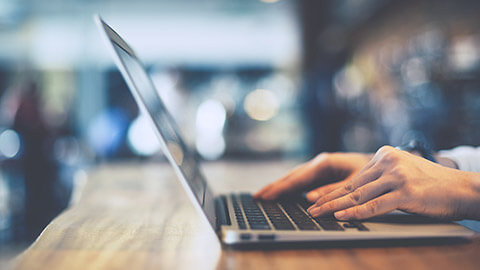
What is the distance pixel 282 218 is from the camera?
0.60m

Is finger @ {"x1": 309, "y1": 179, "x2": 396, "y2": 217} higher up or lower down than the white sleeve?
higher up

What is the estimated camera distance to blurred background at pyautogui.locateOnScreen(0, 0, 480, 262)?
11.6 feet

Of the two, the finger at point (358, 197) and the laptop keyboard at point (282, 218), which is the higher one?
the finger at point (358, 197)

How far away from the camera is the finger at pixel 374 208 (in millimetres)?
548

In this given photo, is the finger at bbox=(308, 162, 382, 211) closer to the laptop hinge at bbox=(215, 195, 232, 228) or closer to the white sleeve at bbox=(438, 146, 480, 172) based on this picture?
the laptop hinge at bbox=(215, 195, 232, 228)

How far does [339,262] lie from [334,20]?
21.5 ft

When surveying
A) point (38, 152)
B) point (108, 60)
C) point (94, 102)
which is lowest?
point (38, 152)

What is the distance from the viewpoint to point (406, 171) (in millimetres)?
555

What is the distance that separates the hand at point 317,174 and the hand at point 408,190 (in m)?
0.23

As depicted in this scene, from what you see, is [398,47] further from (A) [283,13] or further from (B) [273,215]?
(B) [273,215]

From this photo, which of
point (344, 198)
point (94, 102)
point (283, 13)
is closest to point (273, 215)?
point (344, 198)

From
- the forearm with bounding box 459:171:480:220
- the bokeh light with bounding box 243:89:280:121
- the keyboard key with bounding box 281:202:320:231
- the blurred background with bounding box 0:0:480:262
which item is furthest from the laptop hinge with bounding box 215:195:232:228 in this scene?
the bokeh light with bounding box 243:89:280:121

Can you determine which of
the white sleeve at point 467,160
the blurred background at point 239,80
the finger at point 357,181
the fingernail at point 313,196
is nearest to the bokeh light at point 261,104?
the blurred background at point 239,80

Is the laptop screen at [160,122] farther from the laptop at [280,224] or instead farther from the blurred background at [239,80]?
the blurred background at [239,80]
